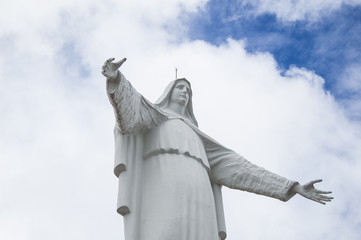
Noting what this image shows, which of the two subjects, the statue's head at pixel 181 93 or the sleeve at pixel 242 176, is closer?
the sleeve at pixel 242 176

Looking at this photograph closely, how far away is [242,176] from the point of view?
1177cm

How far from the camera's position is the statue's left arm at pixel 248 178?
11.4m

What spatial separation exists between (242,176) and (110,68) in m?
3.02

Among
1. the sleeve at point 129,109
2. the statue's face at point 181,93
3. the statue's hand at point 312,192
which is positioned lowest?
the statue's hand at point 312,192

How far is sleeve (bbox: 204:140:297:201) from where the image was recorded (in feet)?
37.6

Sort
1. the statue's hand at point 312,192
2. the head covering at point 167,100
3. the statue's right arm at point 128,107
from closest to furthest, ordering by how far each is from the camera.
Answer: the statue's right arm at point 128,107 → the statue's hand at point 312,192 → the head covering at point 167,100

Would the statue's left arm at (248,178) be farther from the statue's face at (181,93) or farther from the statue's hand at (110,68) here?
the statue's hand at (110,68)

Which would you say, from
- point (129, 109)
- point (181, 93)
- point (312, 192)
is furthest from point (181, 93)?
point (312, 192)

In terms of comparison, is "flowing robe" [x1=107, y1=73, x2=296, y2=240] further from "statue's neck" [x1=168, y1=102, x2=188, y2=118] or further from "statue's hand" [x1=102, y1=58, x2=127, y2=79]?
"statue's neck" [x1=168, y1=102, x2=188, y2=118]

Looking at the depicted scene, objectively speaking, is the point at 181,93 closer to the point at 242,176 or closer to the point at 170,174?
the point at 242,176

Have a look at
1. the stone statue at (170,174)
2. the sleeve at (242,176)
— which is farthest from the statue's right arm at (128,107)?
the sleeve at (242,176)

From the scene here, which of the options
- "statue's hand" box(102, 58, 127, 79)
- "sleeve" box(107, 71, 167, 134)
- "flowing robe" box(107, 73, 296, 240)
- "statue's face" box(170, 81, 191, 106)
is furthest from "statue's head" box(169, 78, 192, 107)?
"statue's hand" box(102, 58, 127, 79)

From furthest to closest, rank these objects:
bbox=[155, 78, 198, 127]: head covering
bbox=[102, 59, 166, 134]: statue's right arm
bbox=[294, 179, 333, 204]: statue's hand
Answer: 1. bbox=[155, 78, 198, 127]: head covering
2. bbox=[294, 179, 333, 204]: statue's hand
3. bbox=[102, 59, 166, 134]: statue's right arm

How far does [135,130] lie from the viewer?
1130 centimetres
